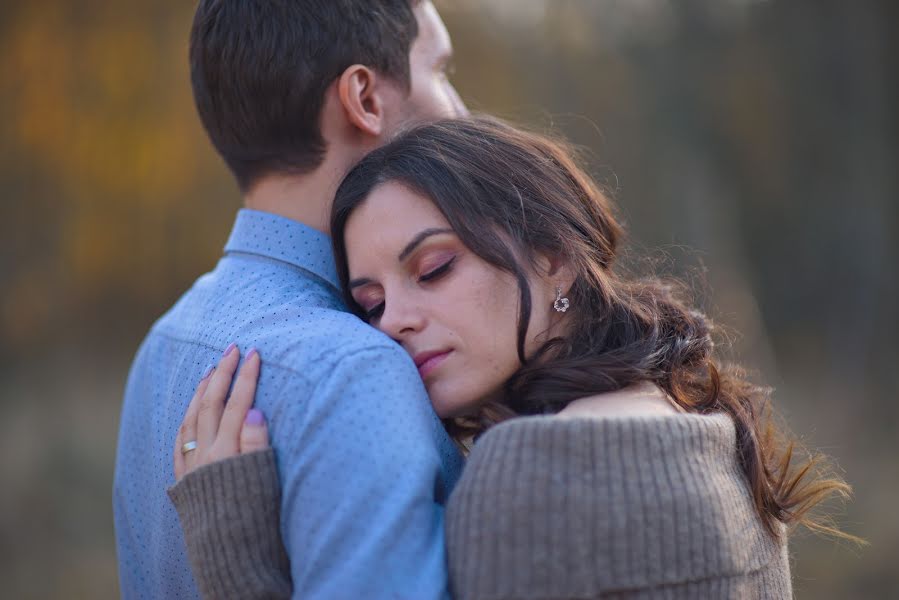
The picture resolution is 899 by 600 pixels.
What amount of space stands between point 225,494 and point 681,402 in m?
0.85

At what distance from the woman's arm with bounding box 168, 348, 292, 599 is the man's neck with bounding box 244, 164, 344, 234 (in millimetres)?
504

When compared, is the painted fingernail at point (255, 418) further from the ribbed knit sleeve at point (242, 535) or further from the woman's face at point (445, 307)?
the woman's face at point (445, 307)

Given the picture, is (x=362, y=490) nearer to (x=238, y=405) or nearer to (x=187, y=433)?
(x=238, y=405)

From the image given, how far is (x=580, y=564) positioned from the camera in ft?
4.33

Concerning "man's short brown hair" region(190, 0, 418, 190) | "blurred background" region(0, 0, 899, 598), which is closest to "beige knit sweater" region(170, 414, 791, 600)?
"man's short brown hair" region(190, 0, 418, 190)

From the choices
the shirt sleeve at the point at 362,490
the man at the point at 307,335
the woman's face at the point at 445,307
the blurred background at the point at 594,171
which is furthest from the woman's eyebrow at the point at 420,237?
the blurred background at the point at 594,171

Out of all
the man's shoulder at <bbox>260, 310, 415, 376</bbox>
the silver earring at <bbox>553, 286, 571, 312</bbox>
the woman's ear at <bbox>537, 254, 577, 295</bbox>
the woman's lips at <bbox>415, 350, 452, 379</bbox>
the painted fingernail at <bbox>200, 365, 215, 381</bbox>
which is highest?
the man's shoulder at <bbox>260, 310, 415, 376</bbox>

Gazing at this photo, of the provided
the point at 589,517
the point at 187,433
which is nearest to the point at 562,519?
the point at 589,517

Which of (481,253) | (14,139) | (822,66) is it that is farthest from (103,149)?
(481,253)

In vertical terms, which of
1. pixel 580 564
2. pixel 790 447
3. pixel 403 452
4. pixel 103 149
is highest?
pixel 403 452

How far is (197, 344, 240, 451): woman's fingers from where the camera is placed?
5.13 ft

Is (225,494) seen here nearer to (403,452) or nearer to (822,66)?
(403,452)

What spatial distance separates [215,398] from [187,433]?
0.38ft

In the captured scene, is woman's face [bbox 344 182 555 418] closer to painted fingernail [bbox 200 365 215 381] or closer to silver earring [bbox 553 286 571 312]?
silver earring [bbox 553 286 571 312]
